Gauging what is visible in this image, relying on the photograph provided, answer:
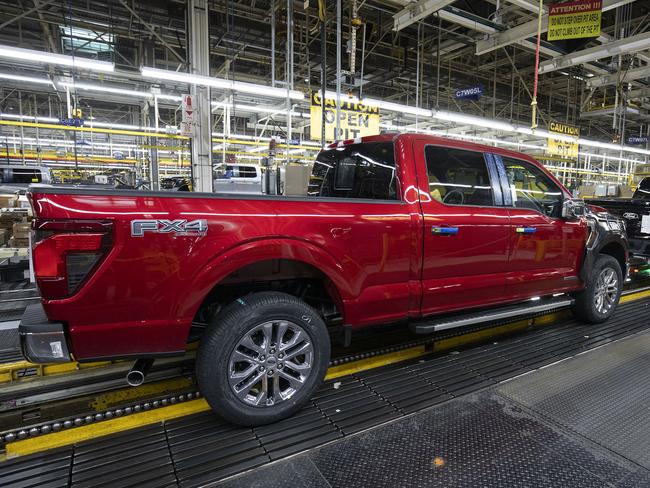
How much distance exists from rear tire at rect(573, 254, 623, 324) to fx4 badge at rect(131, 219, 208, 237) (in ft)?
12.7

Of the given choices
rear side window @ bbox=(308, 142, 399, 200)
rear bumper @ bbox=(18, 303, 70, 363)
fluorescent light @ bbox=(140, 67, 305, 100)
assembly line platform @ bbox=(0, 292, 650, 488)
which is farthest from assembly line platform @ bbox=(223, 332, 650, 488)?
fluorescent light @ bbox=(140, 67, 305, 100)

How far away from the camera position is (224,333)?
216 cm

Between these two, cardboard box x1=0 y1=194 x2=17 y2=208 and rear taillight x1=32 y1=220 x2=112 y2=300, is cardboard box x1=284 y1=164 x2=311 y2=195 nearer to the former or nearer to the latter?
rear taillight x1=32 y1=220 x2=112 y2=300

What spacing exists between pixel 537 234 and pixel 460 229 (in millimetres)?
1005

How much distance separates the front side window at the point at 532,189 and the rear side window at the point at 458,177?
31 centimetres

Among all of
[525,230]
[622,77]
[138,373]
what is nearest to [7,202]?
[138,373]

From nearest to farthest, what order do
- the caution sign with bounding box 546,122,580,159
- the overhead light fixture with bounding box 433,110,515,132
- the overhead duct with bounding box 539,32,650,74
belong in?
1. the overhead duct with bounding box 539,32,650,74
2. the overhead light fixture with bounding box 433,110,515,132
3. the caution sign with bounding box 546,122,580,159

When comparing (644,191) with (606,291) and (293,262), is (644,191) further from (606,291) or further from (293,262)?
(293,262)

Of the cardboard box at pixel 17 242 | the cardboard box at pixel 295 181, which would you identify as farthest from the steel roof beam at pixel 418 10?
the cardboard box at pixel 17 242

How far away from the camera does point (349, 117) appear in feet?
26.2

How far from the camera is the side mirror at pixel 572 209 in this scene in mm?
3688

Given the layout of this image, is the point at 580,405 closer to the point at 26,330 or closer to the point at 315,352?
the point at 315,352

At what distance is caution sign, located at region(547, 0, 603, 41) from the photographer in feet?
20.9

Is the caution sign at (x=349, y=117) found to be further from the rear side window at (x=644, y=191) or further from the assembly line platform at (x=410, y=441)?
the assembly line platform at (x=410, y=441)
